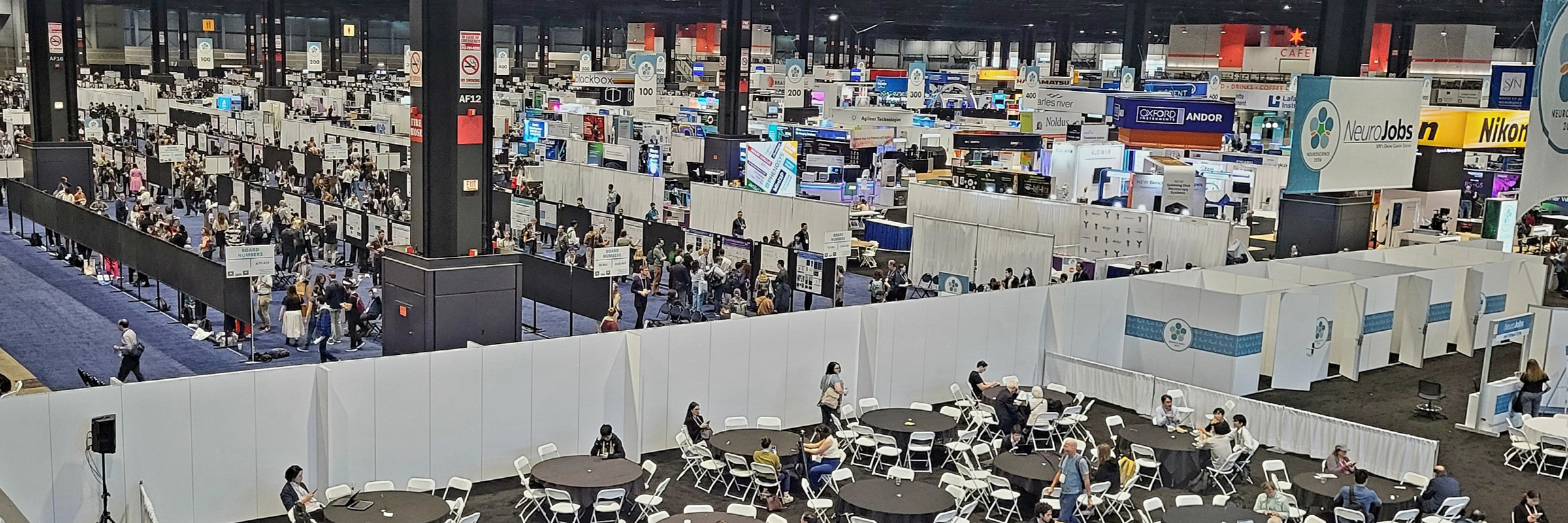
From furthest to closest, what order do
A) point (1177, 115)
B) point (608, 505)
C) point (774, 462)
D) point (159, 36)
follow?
point (159, 36), point (1177, 115), point (774, 462), point (608, 505)

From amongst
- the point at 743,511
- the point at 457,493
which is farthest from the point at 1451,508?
the point at 457,493

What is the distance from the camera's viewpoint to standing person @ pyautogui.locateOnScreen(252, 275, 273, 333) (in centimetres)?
1695

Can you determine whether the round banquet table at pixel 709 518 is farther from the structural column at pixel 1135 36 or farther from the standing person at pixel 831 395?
the structural column at pixel 1135 36

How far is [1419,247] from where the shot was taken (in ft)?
63.4

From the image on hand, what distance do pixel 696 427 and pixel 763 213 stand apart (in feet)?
39.0

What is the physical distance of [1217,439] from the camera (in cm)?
1216

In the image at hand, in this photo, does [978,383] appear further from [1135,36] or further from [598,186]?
[1135,36]

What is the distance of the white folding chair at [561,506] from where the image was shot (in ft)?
33.8

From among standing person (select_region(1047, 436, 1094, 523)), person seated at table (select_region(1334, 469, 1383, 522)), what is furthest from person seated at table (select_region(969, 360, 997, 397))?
person seated at table (select_region(1334, 469, 1383, 522))

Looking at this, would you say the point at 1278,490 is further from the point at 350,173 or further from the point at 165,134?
the point at 165,134

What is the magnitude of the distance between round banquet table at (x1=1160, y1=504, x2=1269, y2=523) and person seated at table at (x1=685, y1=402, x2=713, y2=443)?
13.4 ft

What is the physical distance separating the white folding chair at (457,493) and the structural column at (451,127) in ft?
11.5

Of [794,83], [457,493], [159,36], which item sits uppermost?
[159,36]

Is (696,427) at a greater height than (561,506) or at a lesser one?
greater
